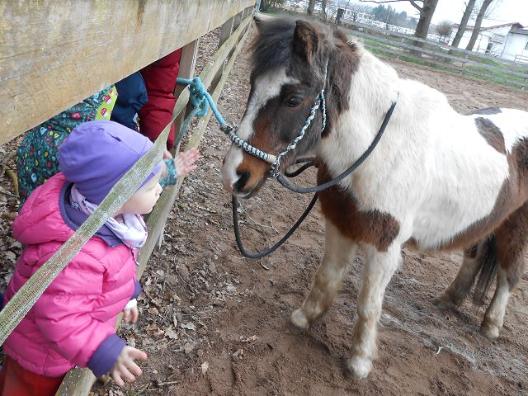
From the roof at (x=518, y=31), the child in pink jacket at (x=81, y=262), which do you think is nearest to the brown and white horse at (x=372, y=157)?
the child in pink jacket at (x=81, y=262)

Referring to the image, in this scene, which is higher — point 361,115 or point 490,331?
point 361,115

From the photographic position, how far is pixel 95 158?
1293 millimetres

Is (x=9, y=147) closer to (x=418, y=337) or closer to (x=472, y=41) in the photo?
(x=418, y=337)

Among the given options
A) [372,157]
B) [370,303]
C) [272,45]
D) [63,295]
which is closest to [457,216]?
[370,303]

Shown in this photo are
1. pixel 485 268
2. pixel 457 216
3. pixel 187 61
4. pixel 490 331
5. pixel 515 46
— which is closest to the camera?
pixel 187 61

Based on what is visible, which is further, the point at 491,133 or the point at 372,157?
the point at 491,133

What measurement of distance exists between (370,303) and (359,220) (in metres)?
0.61

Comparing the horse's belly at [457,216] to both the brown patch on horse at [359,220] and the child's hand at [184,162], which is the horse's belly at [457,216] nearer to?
the brown patch on horse at [359,220]

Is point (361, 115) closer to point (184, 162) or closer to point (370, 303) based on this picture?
point (184, 162)

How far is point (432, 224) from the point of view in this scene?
2840 mm

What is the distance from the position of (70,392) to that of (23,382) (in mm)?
180

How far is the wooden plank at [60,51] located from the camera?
70 centimetres

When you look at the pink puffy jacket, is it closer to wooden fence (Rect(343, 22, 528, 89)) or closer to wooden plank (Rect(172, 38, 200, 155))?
wooden plank (Rect(172, 38, 200, 155))

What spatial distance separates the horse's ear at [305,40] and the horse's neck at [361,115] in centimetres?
38
